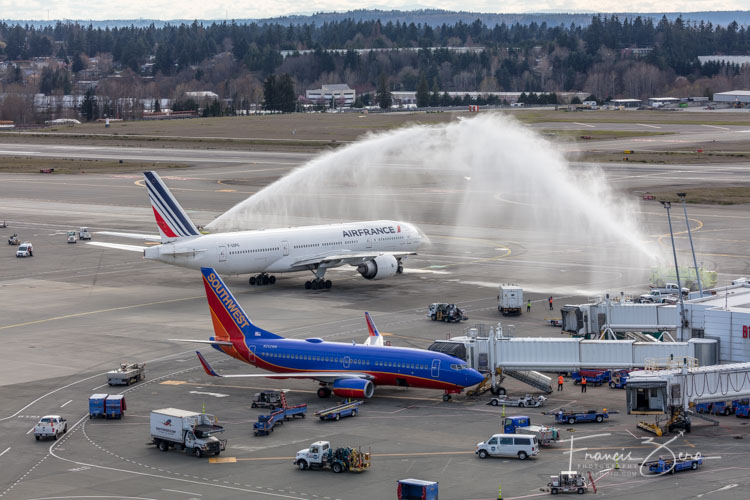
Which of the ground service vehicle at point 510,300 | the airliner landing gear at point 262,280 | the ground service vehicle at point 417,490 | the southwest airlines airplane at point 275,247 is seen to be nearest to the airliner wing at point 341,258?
the southwest airlines airplane at point 275,247

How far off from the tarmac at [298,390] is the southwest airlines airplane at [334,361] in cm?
146

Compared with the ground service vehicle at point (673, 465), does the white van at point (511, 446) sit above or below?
above

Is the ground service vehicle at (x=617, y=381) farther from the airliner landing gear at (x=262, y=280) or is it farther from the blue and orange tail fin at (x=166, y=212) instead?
the airliner landing gear at (x=262, y=280)

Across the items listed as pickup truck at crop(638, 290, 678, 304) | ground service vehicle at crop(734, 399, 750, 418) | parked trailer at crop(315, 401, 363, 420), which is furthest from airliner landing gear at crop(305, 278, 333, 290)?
ground service vehicle at crop(734, 399, 750, 418)

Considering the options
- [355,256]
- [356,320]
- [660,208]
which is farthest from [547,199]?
[356,320]

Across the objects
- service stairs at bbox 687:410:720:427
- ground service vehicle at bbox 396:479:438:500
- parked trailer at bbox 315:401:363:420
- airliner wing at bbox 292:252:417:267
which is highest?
airliner wing at bbox 292:252:417:267

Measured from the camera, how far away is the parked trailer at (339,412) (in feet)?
203

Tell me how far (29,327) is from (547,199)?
10788cm

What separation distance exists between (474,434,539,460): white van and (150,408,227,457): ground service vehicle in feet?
44.9

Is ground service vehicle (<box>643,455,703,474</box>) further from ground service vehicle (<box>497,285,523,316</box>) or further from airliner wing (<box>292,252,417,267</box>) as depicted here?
airliner wing (<box>292,252,417,267</box>)

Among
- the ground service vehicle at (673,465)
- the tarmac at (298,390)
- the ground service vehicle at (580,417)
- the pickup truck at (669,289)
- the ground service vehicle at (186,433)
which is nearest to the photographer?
the tarmac at (298,390)

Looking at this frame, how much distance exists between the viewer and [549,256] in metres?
123

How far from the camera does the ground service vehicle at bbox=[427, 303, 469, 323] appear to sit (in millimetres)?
88562

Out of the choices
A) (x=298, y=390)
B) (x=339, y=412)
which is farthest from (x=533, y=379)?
(x=298, y=390)
